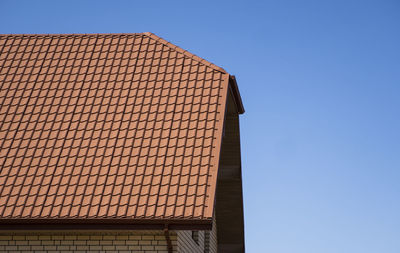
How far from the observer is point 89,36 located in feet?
41.6

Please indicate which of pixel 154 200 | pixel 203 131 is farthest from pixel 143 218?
pixel 203 131

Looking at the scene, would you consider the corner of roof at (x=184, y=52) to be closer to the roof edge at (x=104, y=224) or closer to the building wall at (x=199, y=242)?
the building wall at (x=199, y=242)

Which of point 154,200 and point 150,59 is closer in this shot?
point 154,200

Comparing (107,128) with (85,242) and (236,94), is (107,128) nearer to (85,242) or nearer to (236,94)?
(85,242)

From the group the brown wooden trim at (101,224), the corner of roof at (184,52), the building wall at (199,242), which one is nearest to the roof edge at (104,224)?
the brown wooden trim at (101,224)

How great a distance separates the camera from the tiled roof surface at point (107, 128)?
28.7 ft

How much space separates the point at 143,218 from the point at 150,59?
421 cm

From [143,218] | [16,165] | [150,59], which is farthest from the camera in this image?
[150,59]

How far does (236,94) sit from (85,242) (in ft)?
13.6

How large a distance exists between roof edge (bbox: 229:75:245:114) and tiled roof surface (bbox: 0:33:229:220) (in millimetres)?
171

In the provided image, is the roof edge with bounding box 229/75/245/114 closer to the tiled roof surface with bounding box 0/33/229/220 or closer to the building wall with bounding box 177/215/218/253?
the tiled roof surface with bounding box 0/33/229/220

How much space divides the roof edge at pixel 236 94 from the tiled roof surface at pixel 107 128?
171 mm

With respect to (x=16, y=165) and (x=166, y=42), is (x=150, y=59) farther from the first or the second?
(x=16, y=165)

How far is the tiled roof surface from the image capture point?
875 cm
